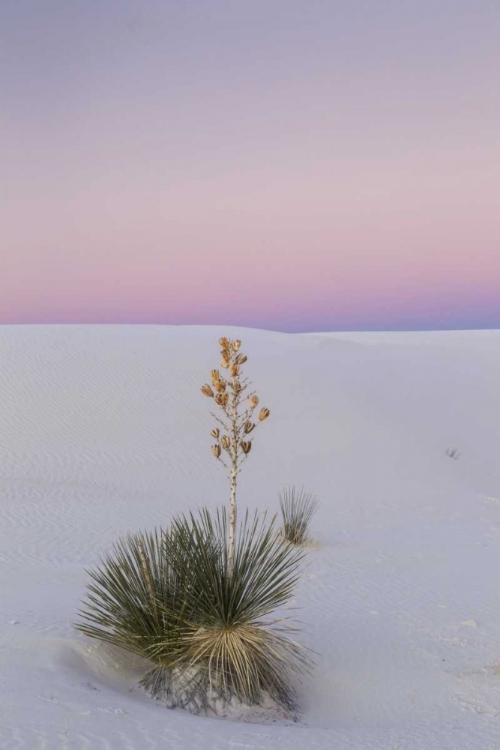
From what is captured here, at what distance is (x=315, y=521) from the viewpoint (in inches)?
476

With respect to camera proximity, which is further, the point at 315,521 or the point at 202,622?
the point at 315,521

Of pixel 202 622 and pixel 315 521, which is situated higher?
pixel 202 622

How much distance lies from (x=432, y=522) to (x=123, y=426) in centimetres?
828

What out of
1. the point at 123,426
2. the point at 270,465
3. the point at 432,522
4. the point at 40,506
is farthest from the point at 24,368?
the point at 432,522

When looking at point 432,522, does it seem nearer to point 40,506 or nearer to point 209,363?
point 40,506

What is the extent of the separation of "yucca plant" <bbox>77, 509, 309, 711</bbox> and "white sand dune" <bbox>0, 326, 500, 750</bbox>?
25cm

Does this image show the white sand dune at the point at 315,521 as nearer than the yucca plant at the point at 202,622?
Yes

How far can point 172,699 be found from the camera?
15.3 feet

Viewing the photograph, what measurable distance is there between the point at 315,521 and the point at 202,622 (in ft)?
24.3

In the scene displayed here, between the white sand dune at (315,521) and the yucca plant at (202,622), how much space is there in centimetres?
25

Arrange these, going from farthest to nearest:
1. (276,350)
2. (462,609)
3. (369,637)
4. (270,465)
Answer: (276,350) < (270,465) < (462,609) < (369,637)

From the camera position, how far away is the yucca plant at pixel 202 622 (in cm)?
473

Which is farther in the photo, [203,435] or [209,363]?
[209,363]

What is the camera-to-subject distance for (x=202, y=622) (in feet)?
15.9
